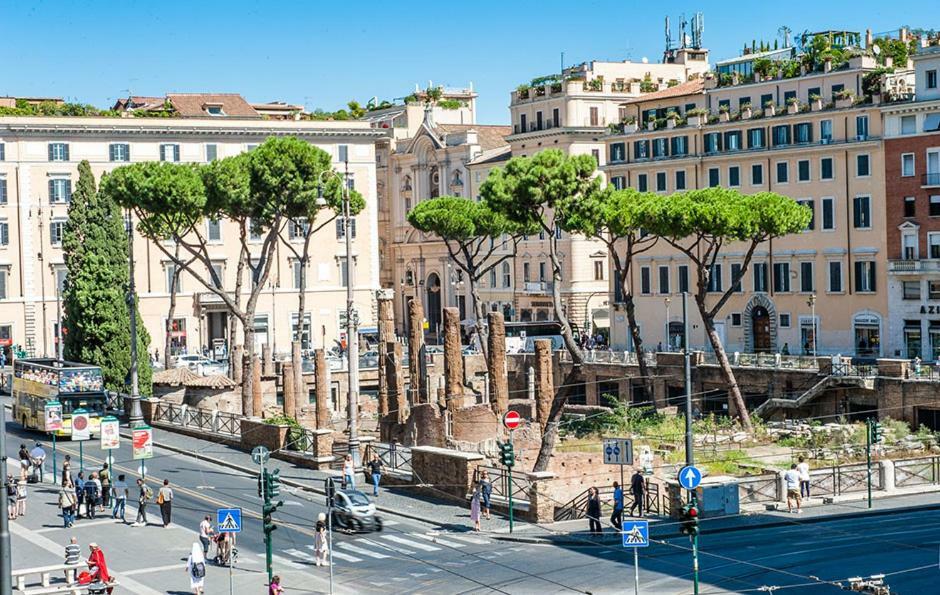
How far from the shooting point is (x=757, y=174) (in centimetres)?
8825

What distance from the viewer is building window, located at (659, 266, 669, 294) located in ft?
310

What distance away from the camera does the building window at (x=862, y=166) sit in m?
82.1

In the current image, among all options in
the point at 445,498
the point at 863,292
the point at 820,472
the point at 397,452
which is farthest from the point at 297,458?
the point at 863,292

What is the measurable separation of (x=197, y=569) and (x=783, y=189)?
55.8m

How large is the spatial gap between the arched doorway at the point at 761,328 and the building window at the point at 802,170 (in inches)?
310

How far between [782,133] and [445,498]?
142 feet

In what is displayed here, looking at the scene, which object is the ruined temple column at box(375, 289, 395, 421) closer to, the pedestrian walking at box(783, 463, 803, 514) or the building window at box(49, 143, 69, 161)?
the pedestrian walking at box(783, 463, 803, 514)

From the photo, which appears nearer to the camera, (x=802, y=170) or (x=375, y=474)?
(x=375, y=474)

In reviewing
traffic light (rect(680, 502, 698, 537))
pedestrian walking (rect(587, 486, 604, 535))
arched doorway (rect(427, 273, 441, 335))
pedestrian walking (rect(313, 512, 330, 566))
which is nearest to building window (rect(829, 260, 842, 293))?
pedestrian walking (rect(587, 486, 604, 535))

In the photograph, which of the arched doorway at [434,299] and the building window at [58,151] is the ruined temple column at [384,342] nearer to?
the building window at [58,151]

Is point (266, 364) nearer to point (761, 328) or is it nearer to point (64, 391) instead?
point (64, 391)

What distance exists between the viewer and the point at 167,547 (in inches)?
1769

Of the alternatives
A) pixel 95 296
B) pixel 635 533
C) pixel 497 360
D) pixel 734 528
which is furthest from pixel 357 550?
pixel 95 296

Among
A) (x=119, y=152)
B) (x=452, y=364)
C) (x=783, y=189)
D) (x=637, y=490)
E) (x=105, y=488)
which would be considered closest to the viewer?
(x=637, y=490)
